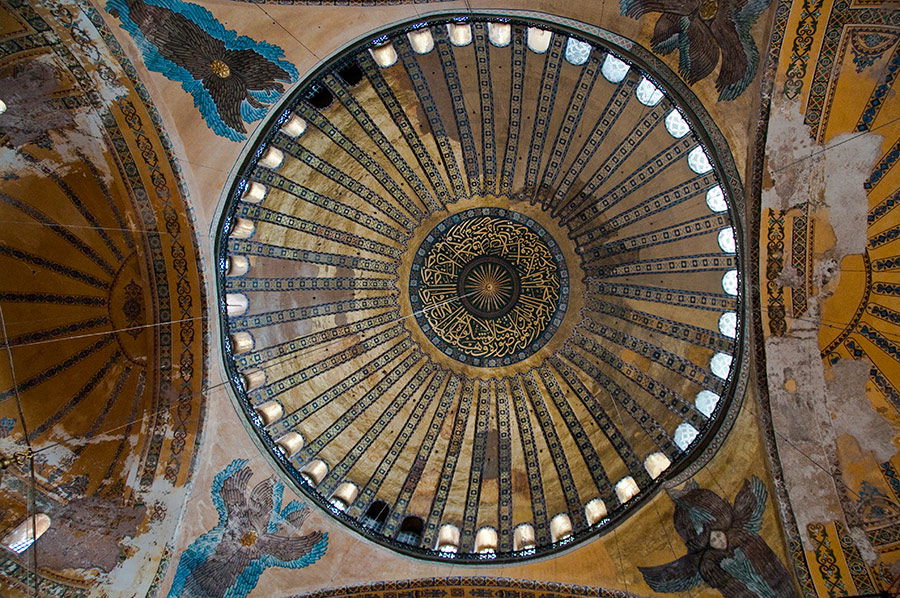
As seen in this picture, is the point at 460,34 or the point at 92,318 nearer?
the point at 92,318

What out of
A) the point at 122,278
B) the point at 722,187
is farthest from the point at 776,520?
the point at 122,278

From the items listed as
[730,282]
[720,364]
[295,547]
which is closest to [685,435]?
[720,364]

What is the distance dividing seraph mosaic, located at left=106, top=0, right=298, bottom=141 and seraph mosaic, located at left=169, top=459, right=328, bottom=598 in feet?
17.8

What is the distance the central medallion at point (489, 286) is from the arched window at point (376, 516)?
2975 millimetres

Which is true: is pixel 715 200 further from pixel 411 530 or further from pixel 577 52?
pixel 411 530

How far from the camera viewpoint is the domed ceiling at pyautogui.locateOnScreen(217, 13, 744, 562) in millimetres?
9969

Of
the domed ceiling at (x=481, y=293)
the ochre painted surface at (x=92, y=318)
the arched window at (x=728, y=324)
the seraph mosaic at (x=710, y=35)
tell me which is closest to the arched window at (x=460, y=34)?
the domed ceiling at (x=481, y=293)

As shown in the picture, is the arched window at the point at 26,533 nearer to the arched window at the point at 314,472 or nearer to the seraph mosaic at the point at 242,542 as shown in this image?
the seraph mosaic at the point at 242,542

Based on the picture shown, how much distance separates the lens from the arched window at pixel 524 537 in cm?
1086

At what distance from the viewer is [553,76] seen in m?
10.0

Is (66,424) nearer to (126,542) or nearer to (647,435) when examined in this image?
(126,542)

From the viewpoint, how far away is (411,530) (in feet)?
36.3

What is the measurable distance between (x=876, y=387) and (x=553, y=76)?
21.2ft

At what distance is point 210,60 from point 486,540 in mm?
8685
